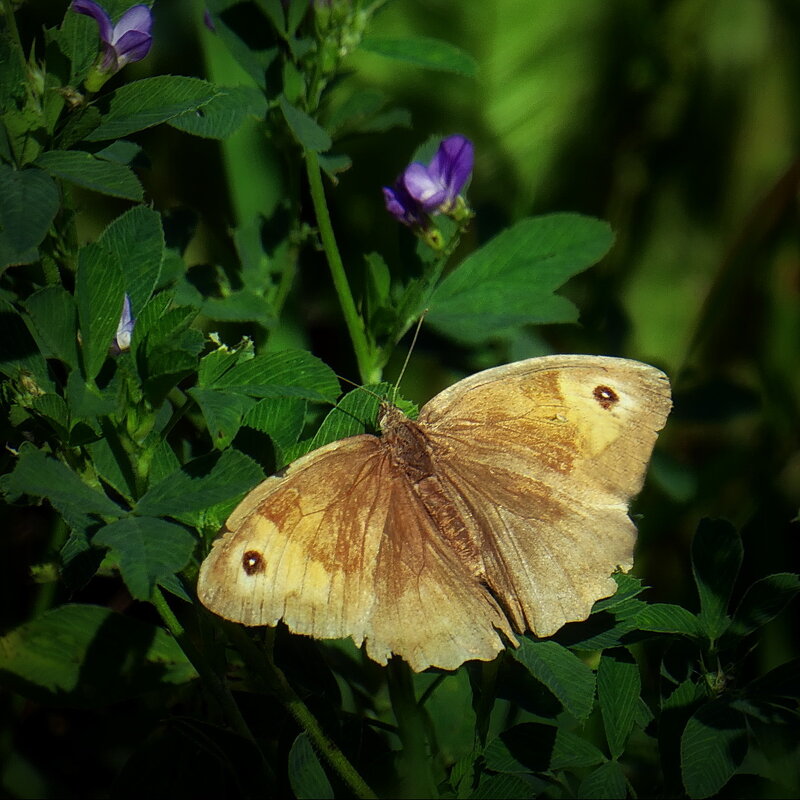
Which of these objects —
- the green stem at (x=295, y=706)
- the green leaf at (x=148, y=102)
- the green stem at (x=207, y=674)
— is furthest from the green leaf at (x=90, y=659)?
the green leaf at (x=148, y=102)

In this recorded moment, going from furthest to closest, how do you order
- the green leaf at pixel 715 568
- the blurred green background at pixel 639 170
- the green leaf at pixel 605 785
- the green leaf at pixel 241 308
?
the blurred green background at pixel 639 170
the green leaf at pixel 241 308
the green leaf at pixel 715 568
the green leaf at pixel 605 785

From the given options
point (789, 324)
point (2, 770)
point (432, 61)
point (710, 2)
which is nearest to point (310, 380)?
point (432, 61)

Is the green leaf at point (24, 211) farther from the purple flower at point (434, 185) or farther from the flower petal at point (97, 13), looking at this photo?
the purple flower at point (434, 185)

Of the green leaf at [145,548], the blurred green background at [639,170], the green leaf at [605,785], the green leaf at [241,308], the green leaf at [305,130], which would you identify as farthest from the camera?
the blurred green background at [639,170]

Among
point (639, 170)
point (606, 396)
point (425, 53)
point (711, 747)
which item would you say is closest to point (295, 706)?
point (711, 747)

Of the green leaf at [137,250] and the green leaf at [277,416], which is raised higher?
the green leaf at [137,250]

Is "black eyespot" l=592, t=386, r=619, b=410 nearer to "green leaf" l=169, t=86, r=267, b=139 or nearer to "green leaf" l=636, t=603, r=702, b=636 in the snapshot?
"green leaf" l=636, t=603, r=702, b=636

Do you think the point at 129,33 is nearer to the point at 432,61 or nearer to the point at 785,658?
the point at 432,61
